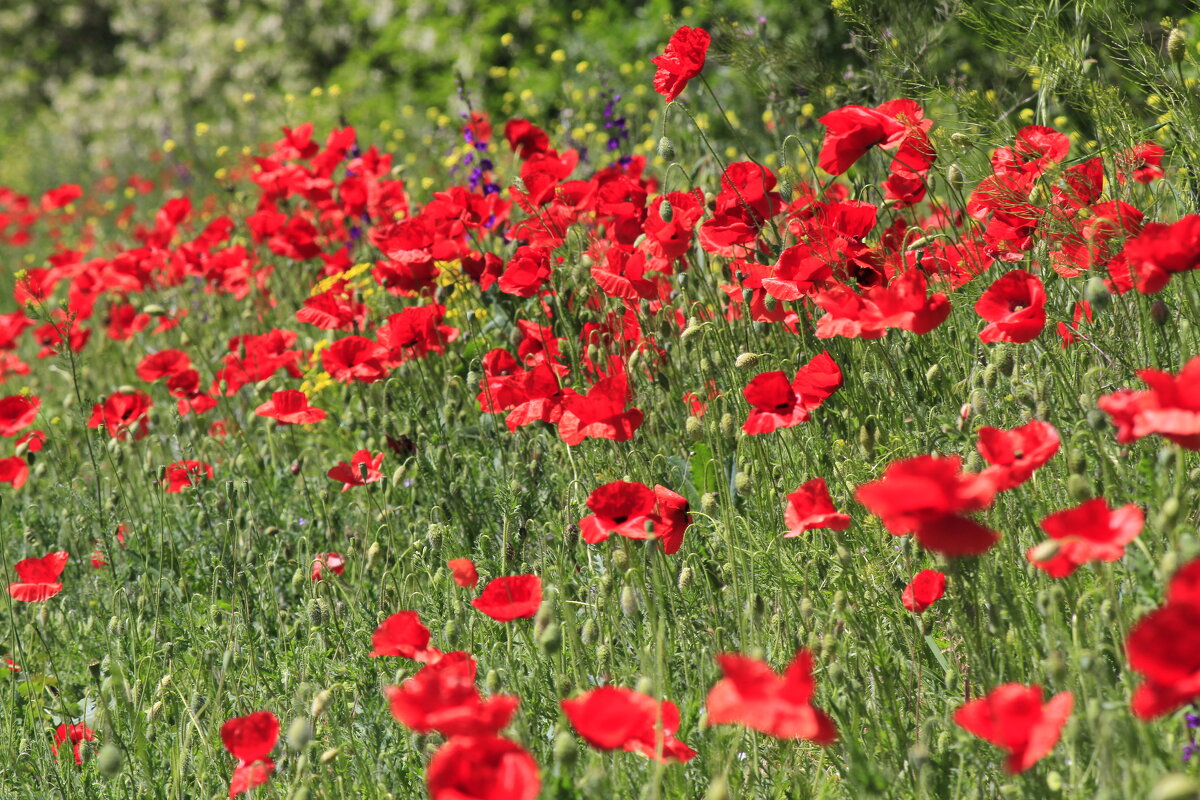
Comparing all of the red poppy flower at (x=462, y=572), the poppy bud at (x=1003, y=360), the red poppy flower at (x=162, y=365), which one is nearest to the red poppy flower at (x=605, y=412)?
the red poppy flower at (x=462, y=572)

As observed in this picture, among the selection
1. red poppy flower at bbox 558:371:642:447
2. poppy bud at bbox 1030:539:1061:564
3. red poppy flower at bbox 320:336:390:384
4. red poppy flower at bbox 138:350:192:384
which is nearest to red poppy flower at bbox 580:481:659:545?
red poppy flower at bbox 558:371:642:447

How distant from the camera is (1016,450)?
52.7 inches

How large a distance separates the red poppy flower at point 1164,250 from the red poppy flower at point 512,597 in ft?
2.97

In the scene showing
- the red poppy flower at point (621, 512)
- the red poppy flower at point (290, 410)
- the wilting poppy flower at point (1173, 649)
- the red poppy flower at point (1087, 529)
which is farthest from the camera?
the red poppy flower at point (290, 410)

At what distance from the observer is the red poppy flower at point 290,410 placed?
2.61 meters

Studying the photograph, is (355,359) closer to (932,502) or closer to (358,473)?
(358,473)

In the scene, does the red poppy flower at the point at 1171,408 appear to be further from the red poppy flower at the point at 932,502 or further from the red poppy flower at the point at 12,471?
the red poppy flower at the point at 12,471

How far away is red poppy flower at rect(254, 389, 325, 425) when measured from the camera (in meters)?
2.61

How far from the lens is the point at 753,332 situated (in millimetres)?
2678

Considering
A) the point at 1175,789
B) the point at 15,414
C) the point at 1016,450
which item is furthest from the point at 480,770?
the point at 15,414

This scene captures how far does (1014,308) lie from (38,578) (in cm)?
186

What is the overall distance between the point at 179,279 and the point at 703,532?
2.68m

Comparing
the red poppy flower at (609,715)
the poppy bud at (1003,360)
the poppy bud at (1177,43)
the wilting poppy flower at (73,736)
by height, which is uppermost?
A: the poppy bud at (1177,43)

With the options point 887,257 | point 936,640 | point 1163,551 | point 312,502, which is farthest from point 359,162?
point 1163,551
